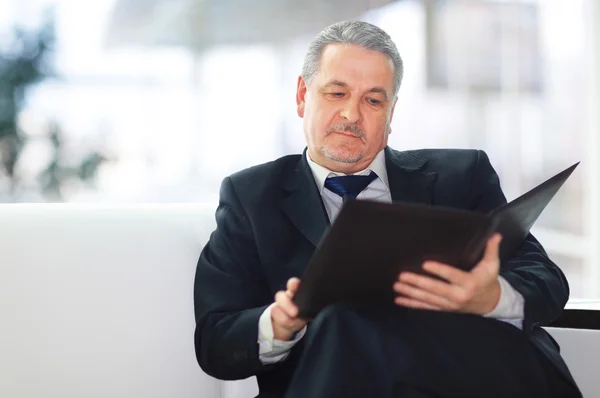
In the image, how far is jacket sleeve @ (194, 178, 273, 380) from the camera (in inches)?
47.9

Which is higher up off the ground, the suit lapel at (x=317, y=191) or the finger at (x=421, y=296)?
the suit lapel at (x=317, y=191)

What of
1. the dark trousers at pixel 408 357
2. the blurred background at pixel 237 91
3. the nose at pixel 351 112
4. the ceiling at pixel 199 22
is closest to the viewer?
the dark trousers at pixel 408 357

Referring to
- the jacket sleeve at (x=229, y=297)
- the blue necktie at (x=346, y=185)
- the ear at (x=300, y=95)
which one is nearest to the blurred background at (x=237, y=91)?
the ear at (x=300, y=95)

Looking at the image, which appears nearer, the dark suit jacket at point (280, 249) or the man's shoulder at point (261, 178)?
the dark suit jacket at point (280, 249)

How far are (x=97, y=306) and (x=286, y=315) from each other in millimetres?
490

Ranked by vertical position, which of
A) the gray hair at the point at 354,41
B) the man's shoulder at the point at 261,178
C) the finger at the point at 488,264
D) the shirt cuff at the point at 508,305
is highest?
the gray hair at the point at 354,41

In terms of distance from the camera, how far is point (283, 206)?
143 centimetres

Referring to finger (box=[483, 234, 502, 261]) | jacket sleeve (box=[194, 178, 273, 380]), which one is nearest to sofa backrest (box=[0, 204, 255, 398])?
jacket sleeve (box=[194, 178, 273, 380])

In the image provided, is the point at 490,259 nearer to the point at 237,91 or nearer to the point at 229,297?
the point at 229,297

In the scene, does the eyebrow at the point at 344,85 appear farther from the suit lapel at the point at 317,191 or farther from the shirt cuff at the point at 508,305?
the shirt cuff at the point at 508,305

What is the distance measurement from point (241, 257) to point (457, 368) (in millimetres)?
532

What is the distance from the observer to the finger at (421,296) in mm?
1039

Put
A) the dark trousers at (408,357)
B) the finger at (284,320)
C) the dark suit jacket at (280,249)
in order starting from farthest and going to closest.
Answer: the dark suit jacket at (280,249)
the finger at (284,320)
the dark trousers at (408,357)

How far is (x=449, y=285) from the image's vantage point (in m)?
1.05
